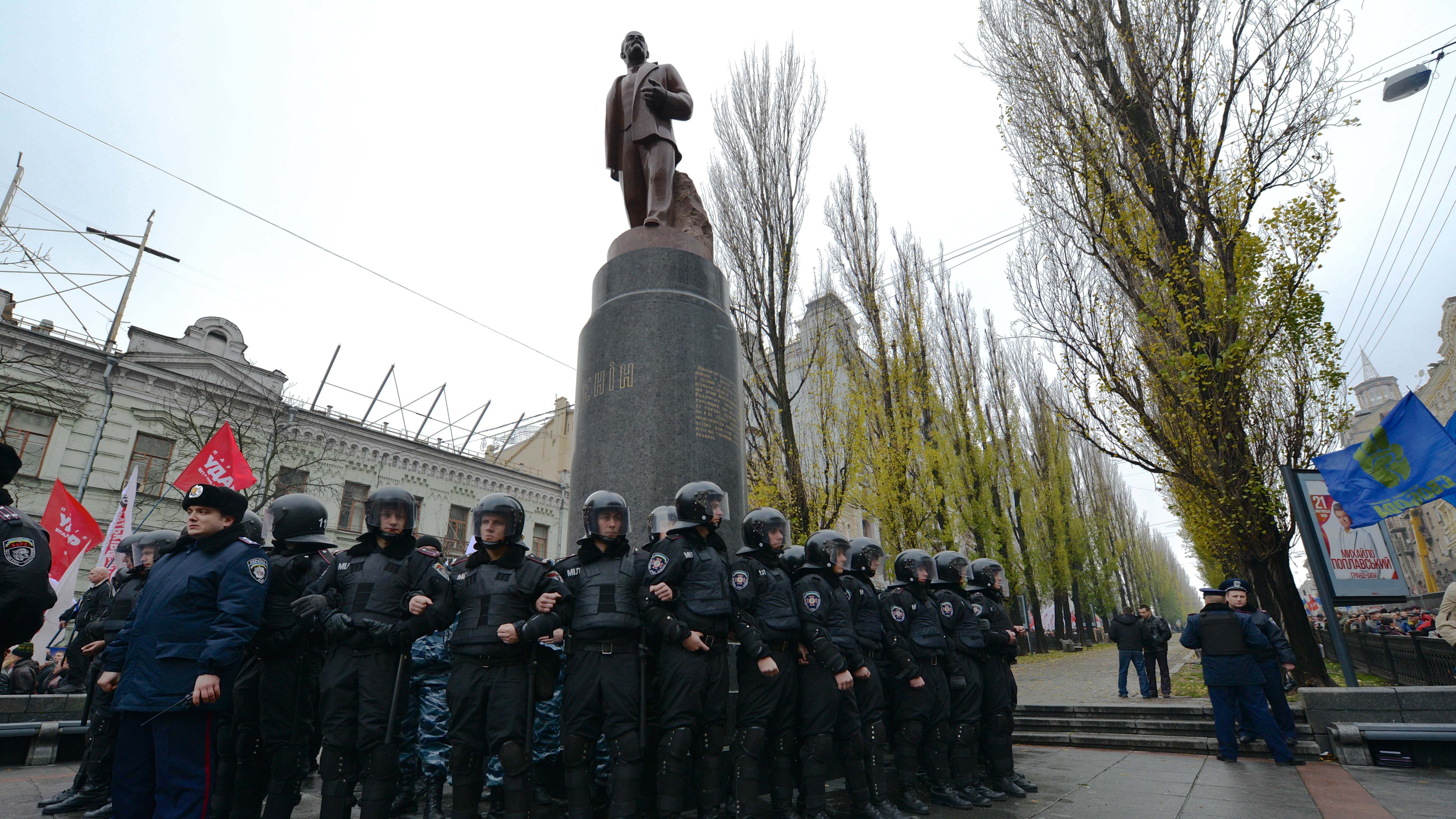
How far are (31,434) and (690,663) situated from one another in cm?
2307

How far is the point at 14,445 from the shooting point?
1850cm

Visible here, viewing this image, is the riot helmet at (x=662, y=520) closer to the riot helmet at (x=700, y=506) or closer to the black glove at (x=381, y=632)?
the riot helmet at (x=700, y=506)

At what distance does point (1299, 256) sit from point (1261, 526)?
3.95 metres

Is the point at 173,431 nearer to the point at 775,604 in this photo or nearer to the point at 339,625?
the point at 339,625

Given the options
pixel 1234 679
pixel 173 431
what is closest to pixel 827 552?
pixel 1234 679

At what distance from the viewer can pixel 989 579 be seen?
7.10 meters

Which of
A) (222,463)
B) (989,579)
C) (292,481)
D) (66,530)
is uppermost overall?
(292,481)

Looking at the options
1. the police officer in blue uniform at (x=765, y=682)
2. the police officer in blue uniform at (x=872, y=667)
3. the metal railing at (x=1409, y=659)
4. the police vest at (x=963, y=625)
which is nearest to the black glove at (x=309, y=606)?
the police officer in blue uniform at (x=765, y=682)

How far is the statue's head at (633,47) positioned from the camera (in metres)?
9.34

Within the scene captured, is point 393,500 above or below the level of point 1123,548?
below

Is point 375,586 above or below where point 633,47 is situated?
below

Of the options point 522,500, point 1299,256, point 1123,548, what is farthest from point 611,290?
point 1123,548

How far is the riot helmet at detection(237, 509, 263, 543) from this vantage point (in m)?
4.73

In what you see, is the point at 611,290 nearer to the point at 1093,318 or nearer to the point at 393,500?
the point at 393,500
